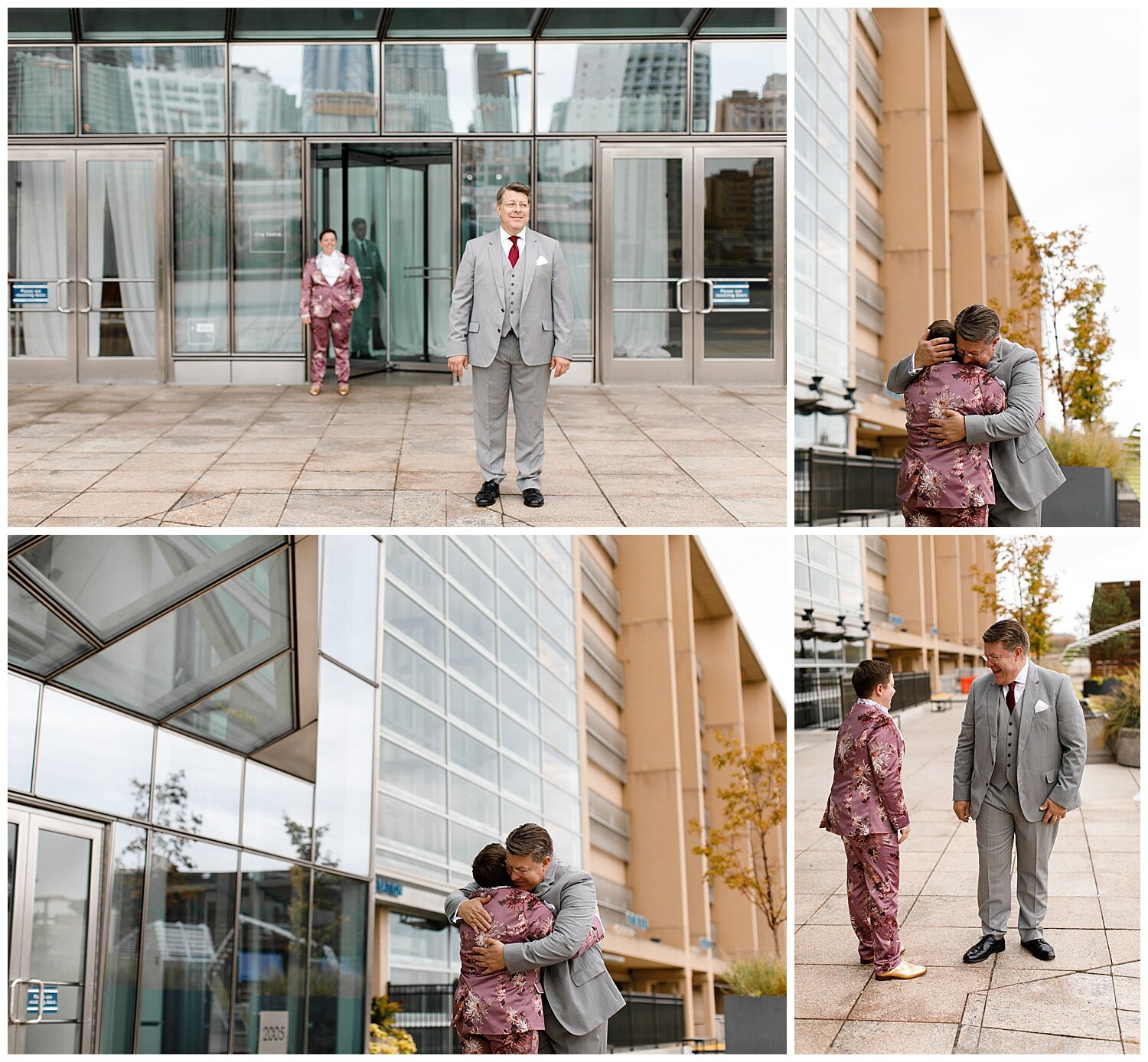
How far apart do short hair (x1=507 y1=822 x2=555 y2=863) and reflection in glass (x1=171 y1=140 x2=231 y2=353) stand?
10.9m

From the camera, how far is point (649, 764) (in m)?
20.7

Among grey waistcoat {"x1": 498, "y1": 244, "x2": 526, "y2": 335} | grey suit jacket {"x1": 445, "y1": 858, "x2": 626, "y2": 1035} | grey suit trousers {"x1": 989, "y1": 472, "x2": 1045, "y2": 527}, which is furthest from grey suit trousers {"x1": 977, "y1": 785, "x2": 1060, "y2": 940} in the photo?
grey waistcoat {"x1": 498, "y1": 244, "x2": 526, "y2": 335}

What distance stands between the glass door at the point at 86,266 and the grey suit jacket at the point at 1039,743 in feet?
36.7

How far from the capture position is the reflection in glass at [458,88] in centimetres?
1395

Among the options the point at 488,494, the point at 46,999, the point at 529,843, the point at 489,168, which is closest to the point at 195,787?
the point at 46,999

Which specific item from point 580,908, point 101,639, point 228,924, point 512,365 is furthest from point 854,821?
point 228,924

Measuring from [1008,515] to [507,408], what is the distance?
2.93 metres

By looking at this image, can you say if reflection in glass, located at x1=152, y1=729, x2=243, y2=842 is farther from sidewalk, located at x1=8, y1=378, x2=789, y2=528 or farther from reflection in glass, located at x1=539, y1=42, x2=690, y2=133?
reflection in glass, located at x1=539, y1=42, x2=690, y2=133

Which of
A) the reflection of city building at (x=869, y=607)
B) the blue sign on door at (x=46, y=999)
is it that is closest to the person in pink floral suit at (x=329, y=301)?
the reflection of city building at (x=869, y=607)

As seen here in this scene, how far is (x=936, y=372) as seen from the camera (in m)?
5.29

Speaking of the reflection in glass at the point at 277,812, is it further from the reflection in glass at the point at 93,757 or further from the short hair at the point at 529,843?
the short hair at the point at 529,843

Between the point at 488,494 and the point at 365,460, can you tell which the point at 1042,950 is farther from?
the point at 365,460

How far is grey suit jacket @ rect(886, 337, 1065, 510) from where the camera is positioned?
5223mm

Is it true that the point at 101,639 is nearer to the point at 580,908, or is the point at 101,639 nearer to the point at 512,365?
the point at 512,365
